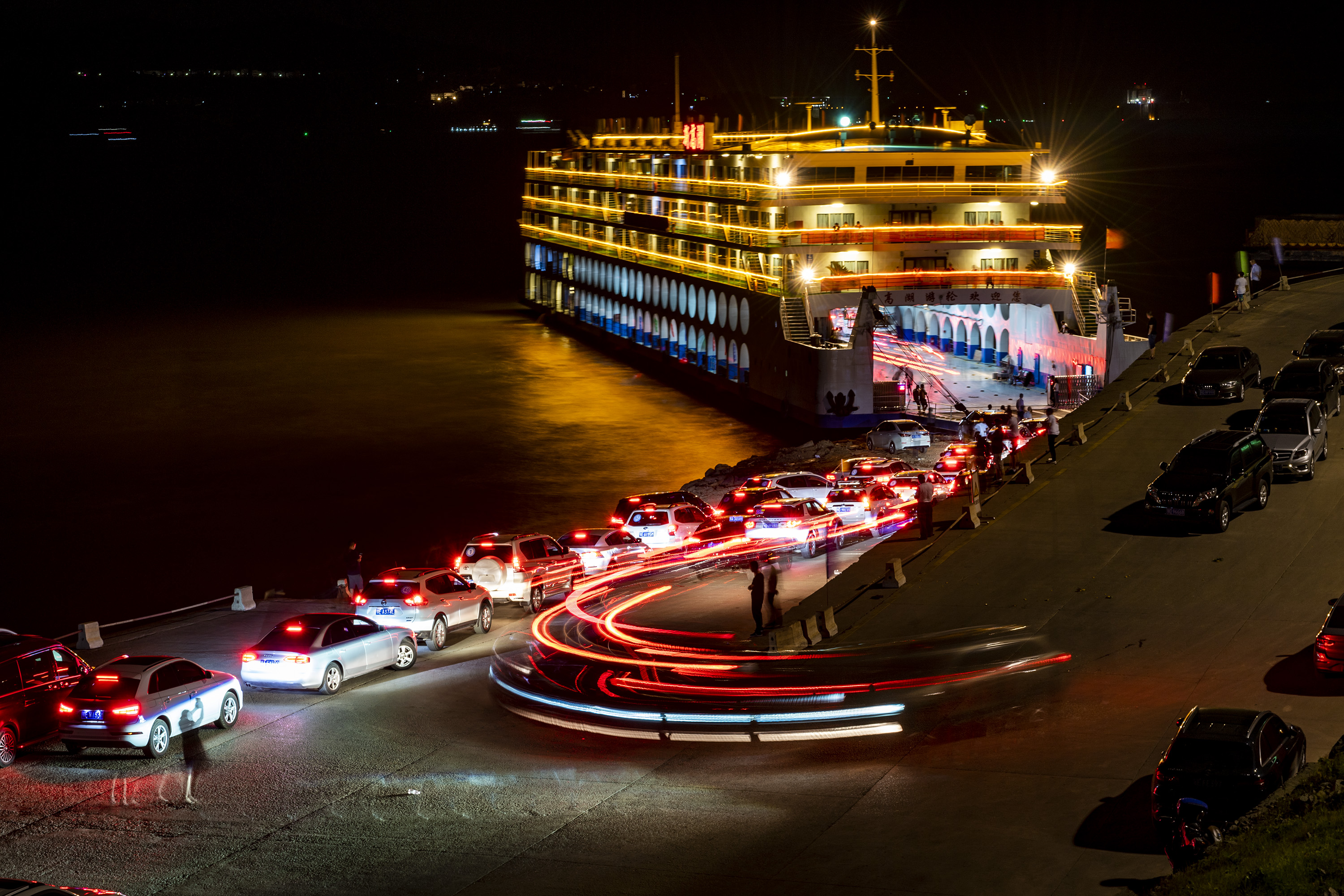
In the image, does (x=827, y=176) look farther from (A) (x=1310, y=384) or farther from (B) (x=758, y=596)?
(B) (x=758, y=596)

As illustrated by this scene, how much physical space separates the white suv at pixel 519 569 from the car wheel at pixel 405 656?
411 centimetres

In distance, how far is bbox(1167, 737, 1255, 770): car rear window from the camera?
14070 millimetres

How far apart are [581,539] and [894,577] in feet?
30.9

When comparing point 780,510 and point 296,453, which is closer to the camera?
point 780,510

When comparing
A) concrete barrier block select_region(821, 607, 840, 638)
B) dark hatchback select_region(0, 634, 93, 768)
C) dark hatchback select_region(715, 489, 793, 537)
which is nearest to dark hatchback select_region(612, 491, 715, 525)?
dark hatchback select_region(715, 489, 793, 537)

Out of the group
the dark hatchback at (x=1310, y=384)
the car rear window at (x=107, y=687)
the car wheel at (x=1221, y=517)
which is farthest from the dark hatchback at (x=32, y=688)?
the dark hatchback at (x=1310, y=384)

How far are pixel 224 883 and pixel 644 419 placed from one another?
57.5 m

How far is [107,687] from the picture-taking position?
63.6 feet

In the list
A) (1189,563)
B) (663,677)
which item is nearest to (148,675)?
(663,677)

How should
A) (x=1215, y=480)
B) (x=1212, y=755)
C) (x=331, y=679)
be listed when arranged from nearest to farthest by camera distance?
(x=1212, y=755)
(x=331, y=679)
(x=1215, y=480)

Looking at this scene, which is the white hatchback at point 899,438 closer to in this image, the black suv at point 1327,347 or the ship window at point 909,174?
the black suv at point 1327,347

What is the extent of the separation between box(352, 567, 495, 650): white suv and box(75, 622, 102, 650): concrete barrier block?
4.68 metres

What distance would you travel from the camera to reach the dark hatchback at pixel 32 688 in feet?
63.8

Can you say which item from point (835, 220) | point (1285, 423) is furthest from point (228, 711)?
point (835, 220)
